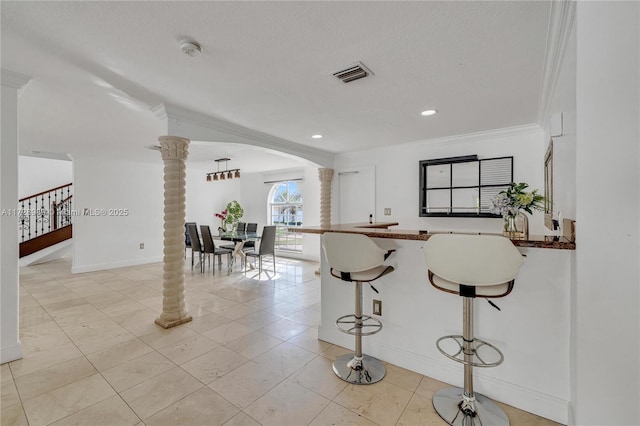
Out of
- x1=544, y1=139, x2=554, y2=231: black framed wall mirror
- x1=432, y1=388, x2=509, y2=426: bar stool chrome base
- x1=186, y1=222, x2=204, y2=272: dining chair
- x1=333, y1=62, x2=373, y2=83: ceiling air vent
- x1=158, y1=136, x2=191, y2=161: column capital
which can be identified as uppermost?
x1=333, y1=62, x2=373, y2=83: ceiling air vent

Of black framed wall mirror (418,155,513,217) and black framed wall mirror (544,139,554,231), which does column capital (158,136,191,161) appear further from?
black framed wall mirror (544,139,554,231)

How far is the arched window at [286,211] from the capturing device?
734 cm

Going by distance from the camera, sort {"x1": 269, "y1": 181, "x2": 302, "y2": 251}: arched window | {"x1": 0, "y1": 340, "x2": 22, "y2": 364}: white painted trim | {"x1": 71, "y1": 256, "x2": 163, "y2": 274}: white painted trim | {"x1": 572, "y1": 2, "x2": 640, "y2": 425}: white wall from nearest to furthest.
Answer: {"x1": 572, "y1": 2, "x2": 640, "y2": 425}: white wall
{"x1": 0, "y1": 340, "x2": 22, "y2": 364}: white painted trim
{"x1": 71, "y1": 256, "x2": 163, "y2": 274}: white painted trim
{"x1": 269, "y1": 181, "x2": 302, "y2": 251}: arched window

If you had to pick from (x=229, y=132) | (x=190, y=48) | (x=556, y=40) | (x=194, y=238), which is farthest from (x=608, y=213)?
(x=194, y=238)

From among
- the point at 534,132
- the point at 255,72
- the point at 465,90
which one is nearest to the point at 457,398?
the point at 465,90

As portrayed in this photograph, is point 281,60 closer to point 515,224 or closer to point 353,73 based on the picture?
point 353,73

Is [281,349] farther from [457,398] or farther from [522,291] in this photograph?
[522,291]

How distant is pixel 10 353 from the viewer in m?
2.29

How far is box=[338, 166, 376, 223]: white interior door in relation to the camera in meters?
5.12

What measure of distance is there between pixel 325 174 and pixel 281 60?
3454mm

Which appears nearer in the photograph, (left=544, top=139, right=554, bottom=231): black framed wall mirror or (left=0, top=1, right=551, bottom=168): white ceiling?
(left=0, top=1, right=551, bottom=168): white ceiling

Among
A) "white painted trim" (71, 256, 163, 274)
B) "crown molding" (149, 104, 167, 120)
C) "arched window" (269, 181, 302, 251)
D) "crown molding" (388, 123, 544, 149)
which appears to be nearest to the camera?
"crown molding" (149, 104, 167, 120)

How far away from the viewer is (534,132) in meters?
3.66

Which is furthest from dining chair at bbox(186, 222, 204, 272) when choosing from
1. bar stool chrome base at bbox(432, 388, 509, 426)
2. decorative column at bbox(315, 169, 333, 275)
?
bar stool chrome base at bbox(432, 388, 509, 426)
